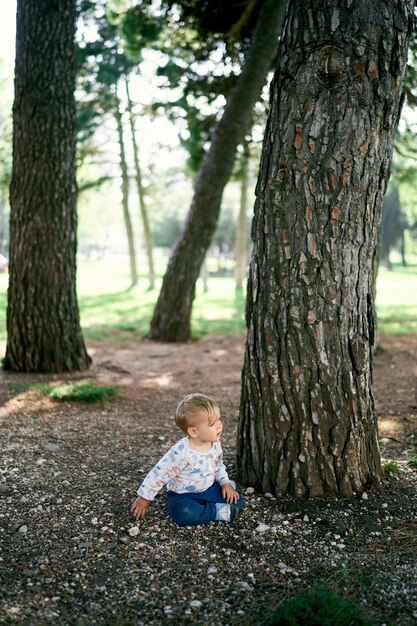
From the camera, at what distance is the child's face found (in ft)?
10.5

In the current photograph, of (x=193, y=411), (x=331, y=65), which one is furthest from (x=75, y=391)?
(x=331, y=65)

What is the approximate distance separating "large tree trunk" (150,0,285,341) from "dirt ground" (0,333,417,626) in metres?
4.99

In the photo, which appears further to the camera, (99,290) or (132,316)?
(99,290)

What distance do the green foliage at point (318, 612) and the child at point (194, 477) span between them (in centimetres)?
87

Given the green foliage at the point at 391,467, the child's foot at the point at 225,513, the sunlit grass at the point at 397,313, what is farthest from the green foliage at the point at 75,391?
the sunlit grass at the point at 397,313

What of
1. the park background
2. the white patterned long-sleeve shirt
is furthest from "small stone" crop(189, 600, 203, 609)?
the white patterned long-sleeve shirt

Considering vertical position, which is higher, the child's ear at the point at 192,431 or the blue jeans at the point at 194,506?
the child's ear at the point at 192,431

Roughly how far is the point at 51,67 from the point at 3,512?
4.93 m

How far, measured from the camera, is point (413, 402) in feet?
19.5

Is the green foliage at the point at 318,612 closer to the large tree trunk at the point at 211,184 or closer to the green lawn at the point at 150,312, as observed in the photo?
the large tree trunk at the point at 211,184

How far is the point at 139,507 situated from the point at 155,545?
296 mm

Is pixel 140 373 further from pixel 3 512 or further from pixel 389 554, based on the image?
pixel 389 554

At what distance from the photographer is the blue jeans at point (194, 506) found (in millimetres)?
3127

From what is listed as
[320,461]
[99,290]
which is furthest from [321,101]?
[99,290]
